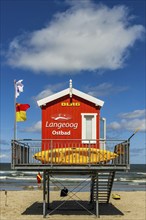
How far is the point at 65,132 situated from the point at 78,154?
2.41 meters

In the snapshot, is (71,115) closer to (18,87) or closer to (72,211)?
(18,87)

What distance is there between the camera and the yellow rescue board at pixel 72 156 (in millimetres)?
18984

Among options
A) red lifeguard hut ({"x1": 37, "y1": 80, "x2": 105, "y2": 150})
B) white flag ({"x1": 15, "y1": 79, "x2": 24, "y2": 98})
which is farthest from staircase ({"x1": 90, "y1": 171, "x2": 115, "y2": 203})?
white flag ({"x1": 15, "y1": 79, "x2": 24, "y2": 98})

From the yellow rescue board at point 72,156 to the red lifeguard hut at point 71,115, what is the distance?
88.2 inches

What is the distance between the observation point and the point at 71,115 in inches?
847

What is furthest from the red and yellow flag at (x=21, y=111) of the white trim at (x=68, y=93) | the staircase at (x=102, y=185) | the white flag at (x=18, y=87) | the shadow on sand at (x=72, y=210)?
the shadow on sand at (x=72, y=210)

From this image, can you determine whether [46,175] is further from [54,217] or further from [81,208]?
[81,208]

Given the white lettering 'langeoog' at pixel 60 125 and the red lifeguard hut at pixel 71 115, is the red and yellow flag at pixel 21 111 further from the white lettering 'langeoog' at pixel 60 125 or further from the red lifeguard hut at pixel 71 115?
the white lettering 'langeoog' at pixel 60 125

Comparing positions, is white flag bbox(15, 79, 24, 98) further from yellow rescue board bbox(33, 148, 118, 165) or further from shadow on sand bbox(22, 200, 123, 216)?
shadow on sand bbox(22, 200, 123, 216)

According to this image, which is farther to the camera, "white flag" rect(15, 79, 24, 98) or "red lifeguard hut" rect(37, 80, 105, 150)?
"red lifeguard hut" rect(37, 80, 105, 150)

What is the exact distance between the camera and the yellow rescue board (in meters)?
19.0

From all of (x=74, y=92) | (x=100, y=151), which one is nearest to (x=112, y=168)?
(x=100, y=151)

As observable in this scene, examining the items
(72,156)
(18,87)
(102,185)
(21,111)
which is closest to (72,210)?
(102,185)

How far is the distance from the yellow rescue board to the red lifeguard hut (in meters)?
2.24
